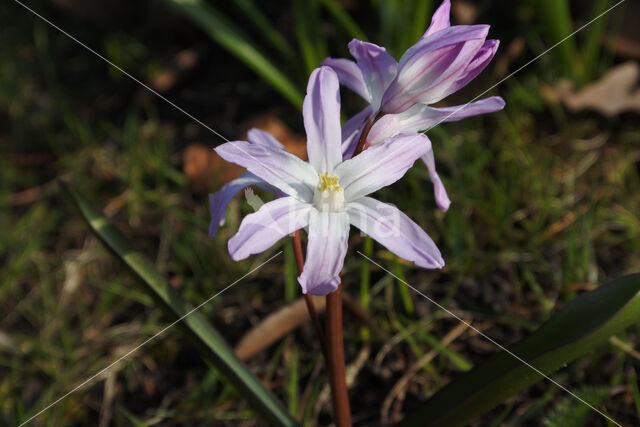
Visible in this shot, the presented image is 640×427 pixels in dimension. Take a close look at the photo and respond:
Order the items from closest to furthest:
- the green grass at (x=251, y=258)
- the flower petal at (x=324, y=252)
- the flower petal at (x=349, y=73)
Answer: the flower petal at (x=324, y=252), the flower petal at (x=349, y=73), the green grass at (x=251, y=258)

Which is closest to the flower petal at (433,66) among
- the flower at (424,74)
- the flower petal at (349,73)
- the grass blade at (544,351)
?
the flower at (424,74)

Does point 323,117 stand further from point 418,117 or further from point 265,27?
point 265,27

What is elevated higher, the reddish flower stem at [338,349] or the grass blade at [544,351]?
the reddish flower stem at [338,349]

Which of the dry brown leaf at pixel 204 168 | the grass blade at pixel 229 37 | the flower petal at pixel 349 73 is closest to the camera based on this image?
the flower petal at pixel 349 73

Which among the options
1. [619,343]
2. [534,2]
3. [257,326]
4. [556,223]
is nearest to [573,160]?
[556,223]

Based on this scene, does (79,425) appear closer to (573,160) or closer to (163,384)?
(163,384)

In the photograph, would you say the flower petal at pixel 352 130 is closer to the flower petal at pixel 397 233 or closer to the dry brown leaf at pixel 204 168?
the flower petal at pixel 397 233
